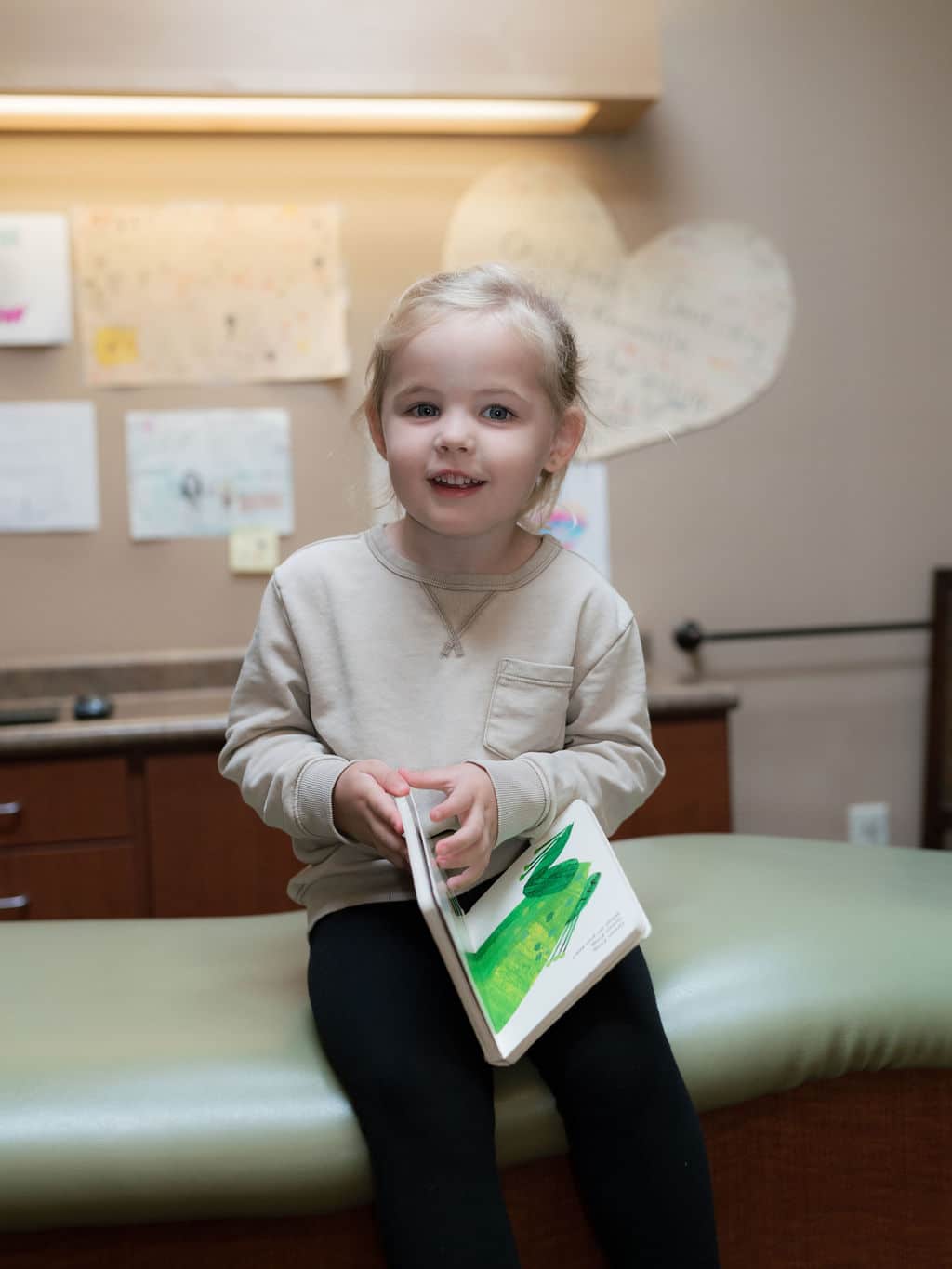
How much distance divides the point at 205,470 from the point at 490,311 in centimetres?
128

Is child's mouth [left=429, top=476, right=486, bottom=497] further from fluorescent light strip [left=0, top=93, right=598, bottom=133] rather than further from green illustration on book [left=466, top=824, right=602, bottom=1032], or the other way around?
fluorescent light strip [left=0, top=93, right=598, bottom=133]

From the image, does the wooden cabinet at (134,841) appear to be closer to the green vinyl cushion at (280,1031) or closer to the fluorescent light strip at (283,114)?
the green vinyl cushion at (280,1031)

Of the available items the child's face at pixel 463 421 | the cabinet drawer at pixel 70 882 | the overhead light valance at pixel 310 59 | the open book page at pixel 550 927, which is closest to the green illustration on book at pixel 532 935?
the open book page at pixel 550 927

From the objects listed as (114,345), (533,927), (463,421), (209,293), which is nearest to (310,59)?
(209,293)

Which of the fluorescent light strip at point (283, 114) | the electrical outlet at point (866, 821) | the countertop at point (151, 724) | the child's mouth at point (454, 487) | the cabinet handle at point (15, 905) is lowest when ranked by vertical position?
the electrical outlet at point (866, 821)

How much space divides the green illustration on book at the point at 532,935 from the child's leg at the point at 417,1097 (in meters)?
0.06

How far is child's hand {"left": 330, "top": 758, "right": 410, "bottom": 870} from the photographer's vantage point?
88cm

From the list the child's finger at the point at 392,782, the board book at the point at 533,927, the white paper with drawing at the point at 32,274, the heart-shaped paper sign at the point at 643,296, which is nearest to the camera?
the board book at the point at 533,927

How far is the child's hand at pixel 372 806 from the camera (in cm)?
88

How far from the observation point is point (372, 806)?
2.92 feet

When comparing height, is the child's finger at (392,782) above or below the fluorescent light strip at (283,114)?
below

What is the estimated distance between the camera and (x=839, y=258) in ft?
7.63

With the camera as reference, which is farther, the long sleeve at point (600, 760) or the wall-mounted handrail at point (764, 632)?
the wall-mounted handrail at point (764, 632)

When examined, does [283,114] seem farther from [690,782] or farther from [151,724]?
[690,782]
